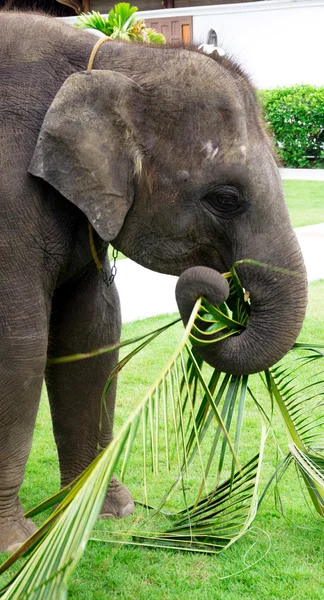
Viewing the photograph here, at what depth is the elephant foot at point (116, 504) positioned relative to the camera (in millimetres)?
4750

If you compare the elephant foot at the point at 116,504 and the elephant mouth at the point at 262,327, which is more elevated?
the elephant mouth at the point at 262,327

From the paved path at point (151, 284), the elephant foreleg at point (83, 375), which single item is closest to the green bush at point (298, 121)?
the paved path at point (151, 284)

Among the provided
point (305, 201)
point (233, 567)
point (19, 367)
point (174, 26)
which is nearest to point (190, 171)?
point (19, 367)

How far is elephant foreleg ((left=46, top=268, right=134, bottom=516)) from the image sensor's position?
4496 mm

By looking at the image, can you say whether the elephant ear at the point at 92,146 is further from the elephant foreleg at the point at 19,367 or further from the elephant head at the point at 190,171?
the elephant foreleg at the point at 19,367

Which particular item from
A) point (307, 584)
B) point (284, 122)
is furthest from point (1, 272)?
point (284, 122)

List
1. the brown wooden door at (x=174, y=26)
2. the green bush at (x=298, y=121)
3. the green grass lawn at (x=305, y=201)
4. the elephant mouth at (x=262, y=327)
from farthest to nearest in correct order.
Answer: the brown wooden door at (x=174, y=26)
the green bush at (x=298, y=121)
the green grass lawn at (x=305, y=201)
the elephant mouth at (x=262, y=327)

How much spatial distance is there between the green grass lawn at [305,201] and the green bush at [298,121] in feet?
5.22

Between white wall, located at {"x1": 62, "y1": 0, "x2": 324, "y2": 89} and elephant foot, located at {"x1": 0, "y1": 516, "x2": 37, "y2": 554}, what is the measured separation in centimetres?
1794

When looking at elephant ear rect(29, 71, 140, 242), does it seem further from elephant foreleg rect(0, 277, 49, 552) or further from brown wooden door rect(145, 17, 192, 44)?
brown wooden door rect(145, 17, 192, 44)

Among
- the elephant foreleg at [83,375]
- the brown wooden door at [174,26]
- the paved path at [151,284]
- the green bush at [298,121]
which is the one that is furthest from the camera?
the brown wooden door at [174,26]

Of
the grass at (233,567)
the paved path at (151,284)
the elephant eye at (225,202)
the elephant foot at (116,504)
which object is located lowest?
the paved path at (151,284)

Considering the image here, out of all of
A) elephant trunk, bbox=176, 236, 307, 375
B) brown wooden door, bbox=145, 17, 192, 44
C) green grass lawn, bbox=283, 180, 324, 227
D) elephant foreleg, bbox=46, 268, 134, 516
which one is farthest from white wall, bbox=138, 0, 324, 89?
elephant trunk, bbox=176, 236, 307, 375

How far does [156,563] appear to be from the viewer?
163 inches
